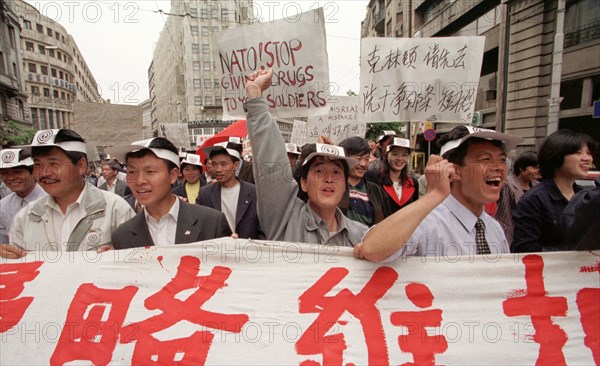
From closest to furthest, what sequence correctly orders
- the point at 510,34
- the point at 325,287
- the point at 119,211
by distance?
the point at 325,287 < the point at 119,211 < the point at 510,34

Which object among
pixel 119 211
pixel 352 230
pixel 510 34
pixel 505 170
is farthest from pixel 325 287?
pixel 510 34

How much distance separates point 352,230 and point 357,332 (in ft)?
2.09

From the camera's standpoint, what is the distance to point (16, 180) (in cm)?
354

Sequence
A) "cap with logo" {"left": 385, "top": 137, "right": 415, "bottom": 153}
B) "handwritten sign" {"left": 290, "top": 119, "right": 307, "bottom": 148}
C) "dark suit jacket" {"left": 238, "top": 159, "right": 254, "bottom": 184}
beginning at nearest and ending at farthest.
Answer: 1. "cap with logo" {"left": 385, "top": 137, "right": 415, "bottom": 153}
2. "dark suit jacket" {"left": 238, "top": 159, "right": 254, "bottom": 184}
3. "handwritten sign" {"left": 290, "top": 119, "right": 307, "bottom": 148}

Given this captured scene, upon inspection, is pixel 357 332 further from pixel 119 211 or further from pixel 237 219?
pixel 237 219

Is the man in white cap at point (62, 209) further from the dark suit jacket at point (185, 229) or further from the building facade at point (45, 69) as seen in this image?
the building facade at point (45, 69)

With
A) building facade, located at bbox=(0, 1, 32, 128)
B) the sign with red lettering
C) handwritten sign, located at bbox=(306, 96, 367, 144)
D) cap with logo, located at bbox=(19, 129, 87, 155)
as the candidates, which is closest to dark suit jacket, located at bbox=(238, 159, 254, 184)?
handwritten sign, located at bbox=(306, 96, 367, 144)

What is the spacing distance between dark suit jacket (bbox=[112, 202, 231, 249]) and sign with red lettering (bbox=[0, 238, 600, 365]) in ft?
0.76

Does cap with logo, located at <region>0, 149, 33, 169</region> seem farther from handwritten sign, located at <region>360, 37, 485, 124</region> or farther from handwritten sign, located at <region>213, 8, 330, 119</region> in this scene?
handwritten sign, located at <region>360, 37, 485, 124</region>

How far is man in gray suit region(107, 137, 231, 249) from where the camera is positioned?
2209 mm

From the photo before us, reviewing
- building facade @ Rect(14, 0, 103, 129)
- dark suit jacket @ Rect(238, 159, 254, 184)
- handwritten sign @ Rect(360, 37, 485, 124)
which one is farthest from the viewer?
building facade @ Rect(14, 0, 103, 129)

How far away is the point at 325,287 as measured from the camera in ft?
6.10

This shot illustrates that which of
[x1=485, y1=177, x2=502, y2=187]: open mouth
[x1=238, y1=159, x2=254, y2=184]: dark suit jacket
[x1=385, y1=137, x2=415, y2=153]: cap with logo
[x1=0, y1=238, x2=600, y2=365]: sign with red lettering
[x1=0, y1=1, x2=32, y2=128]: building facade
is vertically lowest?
[x1=0, y1=238, x2=600, y2=365]: sign with red lettering

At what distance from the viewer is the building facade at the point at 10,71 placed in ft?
103
